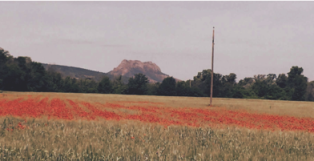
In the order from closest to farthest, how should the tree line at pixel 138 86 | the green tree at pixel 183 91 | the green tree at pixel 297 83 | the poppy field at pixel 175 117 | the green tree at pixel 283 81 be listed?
the poppy field at pixel 175 117 → the tree line at pixel 138 86 → the green tree at pixel 297 83 → the green tree at pixel 183 91 → the green tree at pixel 283 81

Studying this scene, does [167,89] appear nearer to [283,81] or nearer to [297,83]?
[297,83]

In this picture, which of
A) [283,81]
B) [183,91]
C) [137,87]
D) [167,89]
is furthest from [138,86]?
[283,81]

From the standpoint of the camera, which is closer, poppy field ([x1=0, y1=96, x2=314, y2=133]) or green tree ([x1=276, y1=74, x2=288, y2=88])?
poppy field ([x1=0, y1=96, x2=314, y2=133])

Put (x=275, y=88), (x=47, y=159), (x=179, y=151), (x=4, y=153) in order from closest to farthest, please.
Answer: (x=47, y=159) < (x=4, y=153) < (x=179, y=151) < (x=275, y=88)

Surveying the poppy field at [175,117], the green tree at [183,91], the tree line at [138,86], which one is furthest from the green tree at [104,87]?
the poppy field at [175,117]

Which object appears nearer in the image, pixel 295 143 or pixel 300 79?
pixel 295 143

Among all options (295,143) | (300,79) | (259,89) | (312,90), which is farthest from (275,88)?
(295,143)

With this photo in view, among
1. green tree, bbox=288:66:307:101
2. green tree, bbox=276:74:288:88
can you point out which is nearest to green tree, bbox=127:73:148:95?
green tree, bbox=288:66:307:101

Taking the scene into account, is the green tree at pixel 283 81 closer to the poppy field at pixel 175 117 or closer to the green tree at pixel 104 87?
the green tree at pixel 104 87

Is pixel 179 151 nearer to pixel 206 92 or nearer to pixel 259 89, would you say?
pixel 206 92

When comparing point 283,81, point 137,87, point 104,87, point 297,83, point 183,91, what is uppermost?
point 283,81

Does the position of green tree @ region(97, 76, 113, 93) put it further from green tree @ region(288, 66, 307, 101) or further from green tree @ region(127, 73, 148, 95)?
green tree @ region(288, 66, 307, 101)

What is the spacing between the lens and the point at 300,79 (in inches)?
3740

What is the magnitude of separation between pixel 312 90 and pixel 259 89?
29011 millimetres
